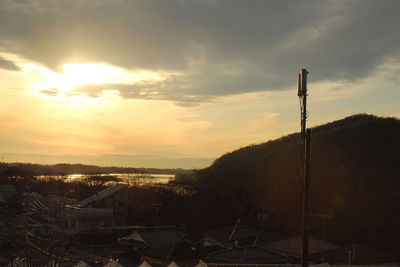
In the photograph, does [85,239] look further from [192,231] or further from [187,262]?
[187,262]

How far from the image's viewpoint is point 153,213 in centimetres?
4306

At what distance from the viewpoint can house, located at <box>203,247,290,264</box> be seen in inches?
774

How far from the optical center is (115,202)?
4431cm

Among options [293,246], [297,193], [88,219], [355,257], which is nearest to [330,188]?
[297,193]

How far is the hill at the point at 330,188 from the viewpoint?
34.7 metres

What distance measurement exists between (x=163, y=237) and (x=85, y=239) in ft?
27.3

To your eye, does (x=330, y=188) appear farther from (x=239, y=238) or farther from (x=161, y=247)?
(x=161, y=247)

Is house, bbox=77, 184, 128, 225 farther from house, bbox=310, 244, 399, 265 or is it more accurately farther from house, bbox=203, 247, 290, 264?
house, bbox=310, 244, 399, 265

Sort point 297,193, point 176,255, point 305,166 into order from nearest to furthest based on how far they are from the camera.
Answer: point 305,166, point 176,255, point 297,193

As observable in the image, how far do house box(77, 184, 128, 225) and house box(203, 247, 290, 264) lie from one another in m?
22.2

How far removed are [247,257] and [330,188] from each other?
2308cm

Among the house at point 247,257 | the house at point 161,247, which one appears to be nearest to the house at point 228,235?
the house at point 161,247

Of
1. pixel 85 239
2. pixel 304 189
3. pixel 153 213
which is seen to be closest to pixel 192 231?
pixel 153 213

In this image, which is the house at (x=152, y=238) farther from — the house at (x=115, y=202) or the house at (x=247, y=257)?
the house at (x=115, y=202)
